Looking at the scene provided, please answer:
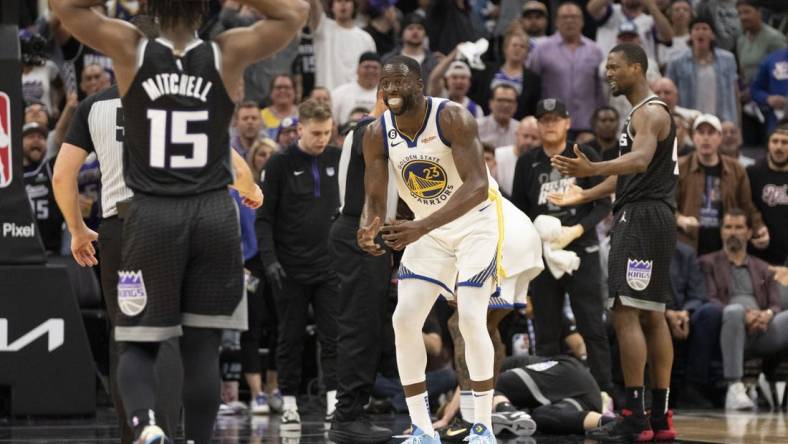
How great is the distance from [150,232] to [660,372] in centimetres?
439

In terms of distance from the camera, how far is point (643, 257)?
337 inches

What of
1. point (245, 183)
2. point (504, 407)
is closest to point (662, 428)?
point (504, 407)

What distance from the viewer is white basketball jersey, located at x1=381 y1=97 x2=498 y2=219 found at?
24.8 feet

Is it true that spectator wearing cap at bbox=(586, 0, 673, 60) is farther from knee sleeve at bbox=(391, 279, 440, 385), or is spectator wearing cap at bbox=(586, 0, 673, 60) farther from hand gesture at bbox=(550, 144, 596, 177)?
knee sleeve at bbox=(391, 279, 440, 385)

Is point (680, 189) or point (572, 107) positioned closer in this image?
point (680, 189)

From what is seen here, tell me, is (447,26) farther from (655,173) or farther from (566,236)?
(655,173)

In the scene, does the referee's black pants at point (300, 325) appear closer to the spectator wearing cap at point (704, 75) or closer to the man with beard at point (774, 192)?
the man with beard at point (774, 192)

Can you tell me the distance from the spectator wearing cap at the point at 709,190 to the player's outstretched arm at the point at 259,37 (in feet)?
25.8

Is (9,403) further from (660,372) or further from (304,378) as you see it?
(660,372)

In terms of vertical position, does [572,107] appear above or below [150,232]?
above

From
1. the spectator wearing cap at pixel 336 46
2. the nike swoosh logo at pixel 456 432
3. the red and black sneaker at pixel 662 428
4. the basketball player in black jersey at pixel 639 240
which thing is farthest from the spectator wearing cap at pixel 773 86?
the nike swoosh logo at pixel 456 432

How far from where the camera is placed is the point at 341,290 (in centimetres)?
908

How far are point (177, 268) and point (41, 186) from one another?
637cm

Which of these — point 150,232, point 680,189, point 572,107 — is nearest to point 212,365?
point 150,232
